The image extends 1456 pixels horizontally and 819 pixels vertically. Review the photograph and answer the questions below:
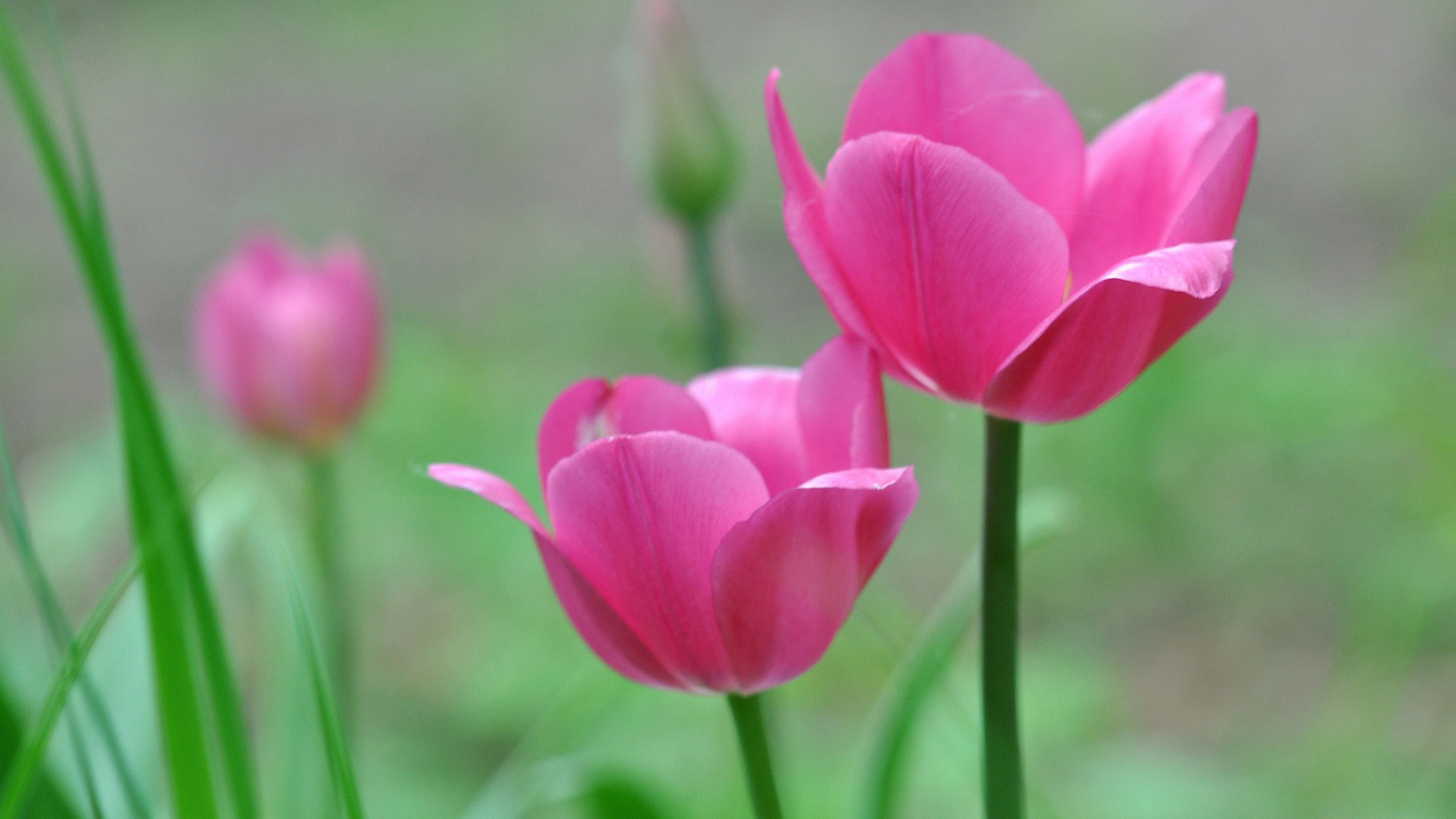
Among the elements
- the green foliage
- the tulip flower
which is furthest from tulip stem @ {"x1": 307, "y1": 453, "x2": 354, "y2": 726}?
the green foliage

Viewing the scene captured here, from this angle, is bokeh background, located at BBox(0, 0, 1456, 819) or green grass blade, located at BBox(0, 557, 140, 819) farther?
bokeh background, located at BBox(0, 0, 1456, 819)

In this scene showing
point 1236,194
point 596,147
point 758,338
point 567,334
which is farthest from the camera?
point 596,147

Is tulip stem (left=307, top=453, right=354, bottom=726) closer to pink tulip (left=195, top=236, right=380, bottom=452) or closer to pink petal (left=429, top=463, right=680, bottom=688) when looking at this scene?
pink tulip (left=195, top=236, right=380, bottom=452)

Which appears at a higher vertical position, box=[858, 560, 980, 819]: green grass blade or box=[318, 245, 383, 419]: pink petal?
box=[318, 245, 383, 419]: pink petal

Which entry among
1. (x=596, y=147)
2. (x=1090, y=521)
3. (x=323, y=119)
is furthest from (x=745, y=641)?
(x=323, y=119)

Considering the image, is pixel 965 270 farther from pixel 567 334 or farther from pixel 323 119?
pixel 323 119

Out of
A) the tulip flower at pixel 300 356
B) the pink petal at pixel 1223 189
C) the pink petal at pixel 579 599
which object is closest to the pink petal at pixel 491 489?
the pink petal at pixel 579 599

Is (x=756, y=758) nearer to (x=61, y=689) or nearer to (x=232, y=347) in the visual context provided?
(x=61, y=689)
